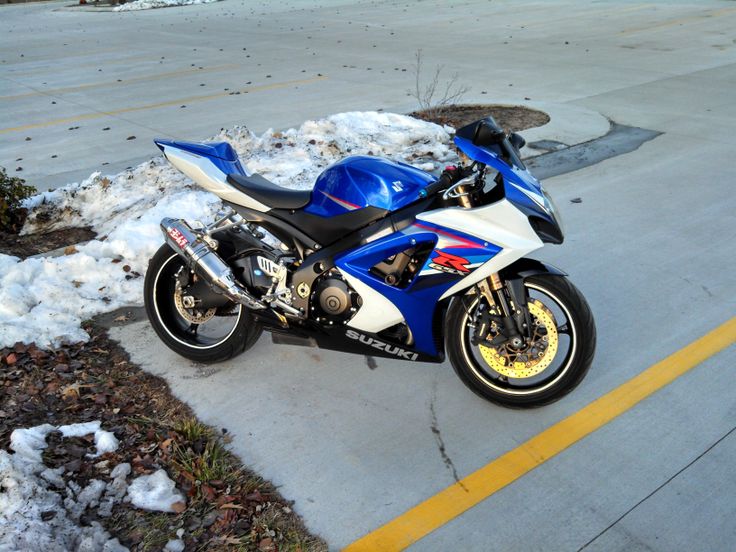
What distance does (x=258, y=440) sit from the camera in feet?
11.0

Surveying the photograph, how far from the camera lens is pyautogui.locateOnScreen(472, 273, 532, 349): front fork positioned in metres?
3.28

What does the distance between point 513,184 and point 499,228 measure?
0.65ft

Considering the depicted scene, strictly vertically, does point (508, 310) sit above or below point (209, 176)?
below

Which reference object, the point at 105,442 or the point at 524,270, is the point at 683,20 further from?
the point at 105,442

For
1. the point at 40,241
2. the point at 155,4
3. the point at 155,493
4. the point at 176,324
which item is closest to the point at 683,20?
the point at 40,241

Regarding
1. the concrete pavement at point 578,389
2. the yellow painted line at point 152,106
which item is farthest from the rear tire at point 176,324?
the yellow painted line at point 152,106

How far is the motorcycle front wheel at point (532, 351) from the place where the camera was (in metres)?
3.25

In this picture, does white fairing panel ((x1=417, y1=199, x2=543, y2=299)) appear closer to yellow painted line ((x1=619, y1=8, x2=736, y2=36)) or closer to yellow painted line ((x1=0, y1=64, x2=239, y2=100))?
yellow painted line ((x1=0, y1=64, x2=239, y2=100))

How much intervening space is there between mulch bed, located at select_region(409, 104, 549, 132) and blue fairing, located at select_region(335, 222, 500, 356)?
5111 millimetres

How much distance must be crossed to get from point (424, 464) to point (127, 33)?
19.0m

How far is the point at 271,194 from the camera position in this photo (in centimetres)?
354

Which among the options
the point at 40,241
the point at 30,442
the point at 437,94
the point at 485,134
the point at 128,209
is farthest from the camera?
the point at 437,94

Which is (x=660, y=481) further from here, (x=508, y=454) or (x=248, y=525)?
(x=248, y=525)

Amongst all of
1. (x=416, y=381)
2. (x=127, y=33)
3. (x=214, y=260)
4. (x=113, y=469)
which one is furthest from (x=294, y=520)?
(x=127, y=33)
